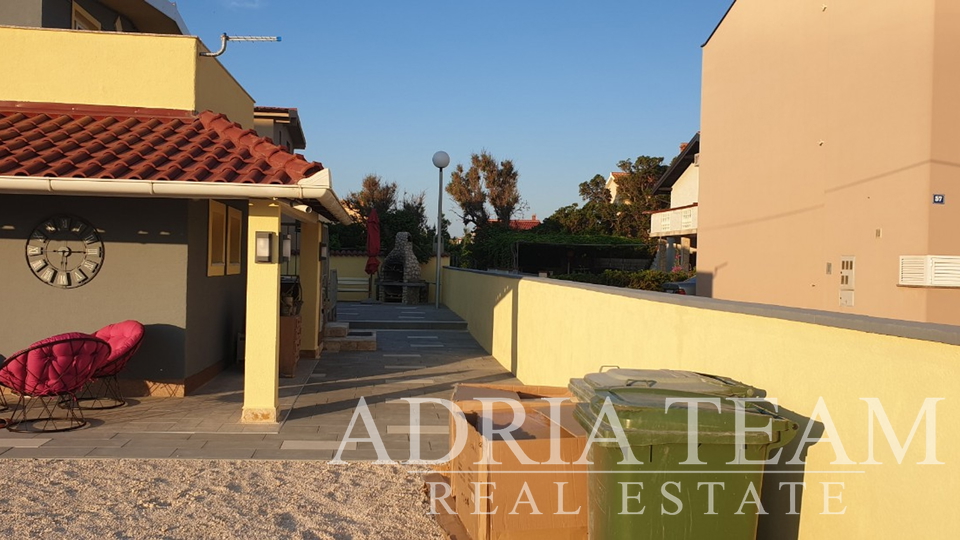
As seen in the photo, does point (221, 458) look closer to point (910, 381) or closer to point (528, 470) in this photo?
point (528, 470)

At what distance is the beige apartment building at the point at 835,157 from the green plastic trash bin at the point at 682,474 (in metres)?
13.2

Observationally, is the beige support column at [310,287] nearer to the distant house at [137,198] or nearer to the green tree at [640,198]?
the distant house at [137,198]

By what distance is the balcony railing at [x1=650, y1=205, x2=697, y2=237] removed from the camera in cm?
3229

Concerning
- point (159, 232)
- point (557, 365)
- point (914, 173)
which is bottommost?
point (557, 365)

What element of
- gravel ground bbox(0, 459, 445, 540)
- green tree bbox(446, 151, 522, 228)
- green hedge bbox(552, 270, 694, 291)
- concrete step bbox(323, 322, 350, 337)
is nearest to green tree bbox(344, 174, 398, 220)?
green tree bbox(446, 151, 522, 228)

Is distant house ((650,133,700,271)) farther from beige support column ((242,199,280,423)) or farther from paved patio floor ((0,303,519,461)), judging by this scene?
beige support column ((242,199,280,423))

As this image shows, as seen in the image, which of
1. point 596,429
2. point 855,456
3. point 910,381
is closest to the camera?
point 910,381

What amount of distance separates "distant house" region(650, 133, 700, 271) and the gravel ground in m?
27.4

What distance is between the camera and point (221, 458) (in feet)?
22.6

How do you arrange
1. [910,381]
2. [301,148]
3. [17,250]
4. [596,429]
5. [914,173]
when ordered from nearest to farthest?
[910,381]
[596,429]
[17,250]
[914,173]
[301,148]

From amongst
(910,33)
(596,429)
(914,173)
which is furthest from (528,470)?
(910,33)

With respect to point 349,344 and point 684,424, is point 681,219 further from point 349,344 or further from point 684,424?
point 684,424

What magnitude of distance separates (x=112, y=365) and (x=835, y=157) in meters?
15.8

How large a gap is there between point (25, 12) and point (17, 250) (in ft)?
16.8
